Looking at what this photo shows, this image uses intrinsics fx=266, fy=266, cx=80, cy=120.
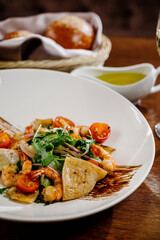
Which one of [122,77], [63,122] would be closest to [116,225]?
[63,122]

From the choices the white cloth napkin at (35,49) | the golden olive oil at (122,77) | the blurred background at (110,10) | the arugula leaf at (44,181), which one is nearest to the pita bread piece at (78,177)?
the arugula leaf at (44,181)

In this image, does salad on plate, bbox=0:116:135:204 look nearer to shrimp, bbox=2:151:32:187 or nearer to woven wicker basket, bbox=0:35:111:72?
shrimp, bbox=2:151:32:187

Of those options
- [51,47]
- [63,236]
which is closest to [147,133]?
[63,236]

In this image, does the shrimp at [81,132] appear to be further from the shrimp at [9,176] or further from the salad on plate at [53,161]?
the shrimp at [9,176]

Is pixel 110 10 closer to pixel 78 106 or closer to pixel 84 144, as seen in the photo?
pixel 78 106

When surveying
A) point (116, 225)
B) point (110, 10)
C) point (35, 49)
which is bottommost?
point (110, 10)

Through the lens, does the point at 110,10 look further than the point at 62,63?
Yes
